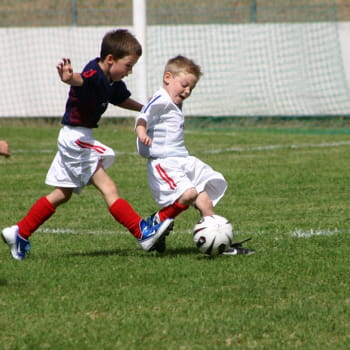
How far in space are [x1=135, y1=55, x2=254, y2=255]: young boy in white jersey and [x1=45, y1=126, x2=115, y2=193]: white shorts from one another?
330 millimetres

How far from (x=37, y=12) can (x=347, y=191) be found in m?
15.3

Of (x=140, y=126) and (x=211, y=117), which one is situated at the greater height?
(x=140, y=126)

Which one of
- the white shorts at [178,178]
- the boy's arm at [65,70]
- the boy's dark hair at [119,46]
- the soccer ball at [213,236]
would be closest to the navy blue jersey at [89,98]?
the boy's dark hair at [119,46]

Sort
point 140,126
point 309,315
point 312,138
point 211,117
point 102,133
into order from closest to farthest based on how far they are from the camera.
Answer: point 309,315
point 140,126
point 312,138
point 102,133
point 211,117

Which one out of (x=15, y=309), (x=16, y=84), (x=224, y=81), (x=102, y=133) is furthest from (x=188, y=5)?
(x=15, y=309)

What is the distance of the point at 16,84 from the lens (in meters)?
19.9

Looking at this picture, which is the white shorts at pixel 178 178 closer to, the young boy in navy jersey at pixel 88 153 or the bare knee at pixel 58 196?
the young boy in navy jersey at pixel 88 153

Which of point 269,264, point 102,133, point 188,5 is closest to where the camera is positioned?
point 269,264

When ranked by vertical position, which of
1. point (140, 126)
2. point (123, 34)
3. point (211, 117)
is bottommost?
point (211, 117)

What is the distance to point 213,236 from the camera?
5.94 metres

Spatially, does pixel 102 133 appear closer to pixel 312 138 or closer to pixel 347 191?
pixel 312 138

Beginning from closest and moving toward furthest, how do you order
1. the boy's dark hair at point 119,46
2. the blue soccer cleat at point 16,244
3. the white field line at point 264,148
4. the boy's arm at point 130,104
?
the blue soccer cleat at point 16,244, the boy's dark hair at point 119,46, the boy's arm at point 130,104, the white field line at point 264,148

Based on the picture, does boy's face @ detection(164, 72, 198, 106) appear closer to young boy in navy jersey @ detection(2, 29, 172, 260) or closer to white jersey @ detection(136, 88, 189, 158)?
white jersey @ detection(136, 88, 189, 158)

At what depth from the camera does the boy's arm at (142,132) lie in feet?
20.0
